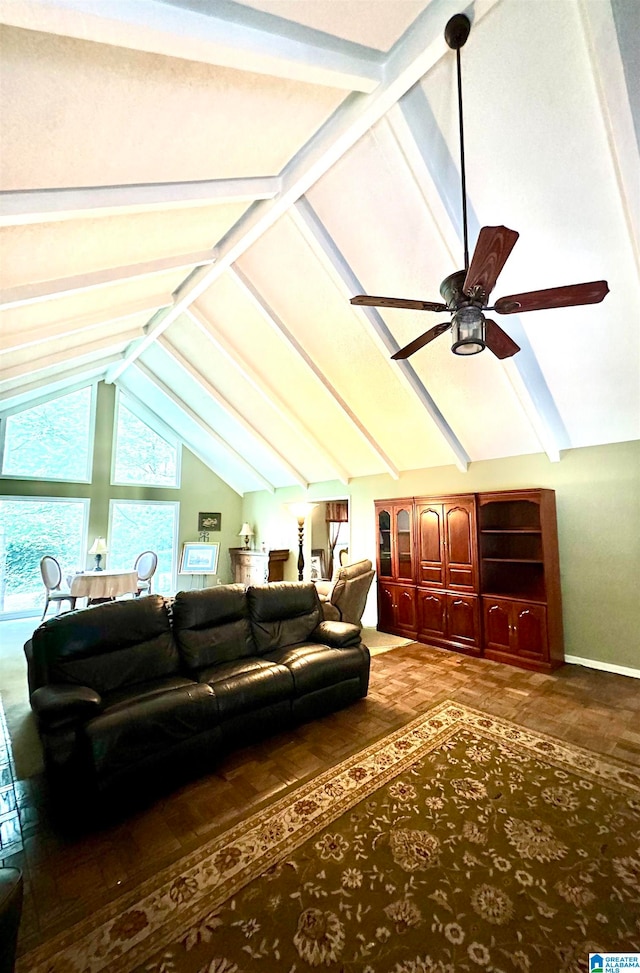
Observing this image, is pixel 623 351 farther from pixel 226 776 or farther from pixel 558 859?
pixel 226 776

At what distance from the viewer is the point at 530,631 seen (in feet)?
13.7

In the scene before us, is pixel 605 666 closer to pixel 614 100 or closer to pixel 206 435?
pixel 614 100

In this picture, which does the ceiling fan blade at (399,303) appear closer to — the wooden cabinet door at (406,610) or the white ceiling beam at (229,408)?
the wooden cabinet door at (406,610)

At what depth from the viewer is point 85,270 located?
308cm

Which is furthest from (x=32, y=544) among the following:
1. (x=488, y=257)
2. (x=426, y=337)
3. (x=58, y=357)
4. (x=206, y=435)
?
(x=488, y=257)

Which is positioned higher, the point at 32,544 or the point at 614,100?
the point at 614,100

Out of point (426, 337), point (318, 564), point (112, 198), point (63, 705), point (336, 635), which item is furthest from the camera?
point (318, 564)

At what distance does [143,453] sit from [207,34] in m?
7.37

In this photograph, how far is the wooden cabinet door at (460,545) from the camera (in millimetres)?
4645

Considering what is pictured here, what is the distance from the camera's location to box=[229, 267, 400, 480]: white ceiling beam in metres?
4.18

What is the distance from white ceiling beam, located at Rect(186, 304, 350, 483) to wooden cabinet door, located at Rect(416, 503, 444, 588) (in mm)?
1911

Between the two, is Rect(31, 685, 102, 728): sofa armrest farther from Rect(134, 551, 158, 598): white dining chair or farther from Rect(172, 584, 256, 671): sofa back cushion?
Rect(134, 551, 158, 598): white dining chair

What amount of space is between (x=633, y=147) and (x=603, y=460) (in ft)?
9.19

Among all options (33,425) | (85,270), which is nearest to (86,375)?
(33,425)
